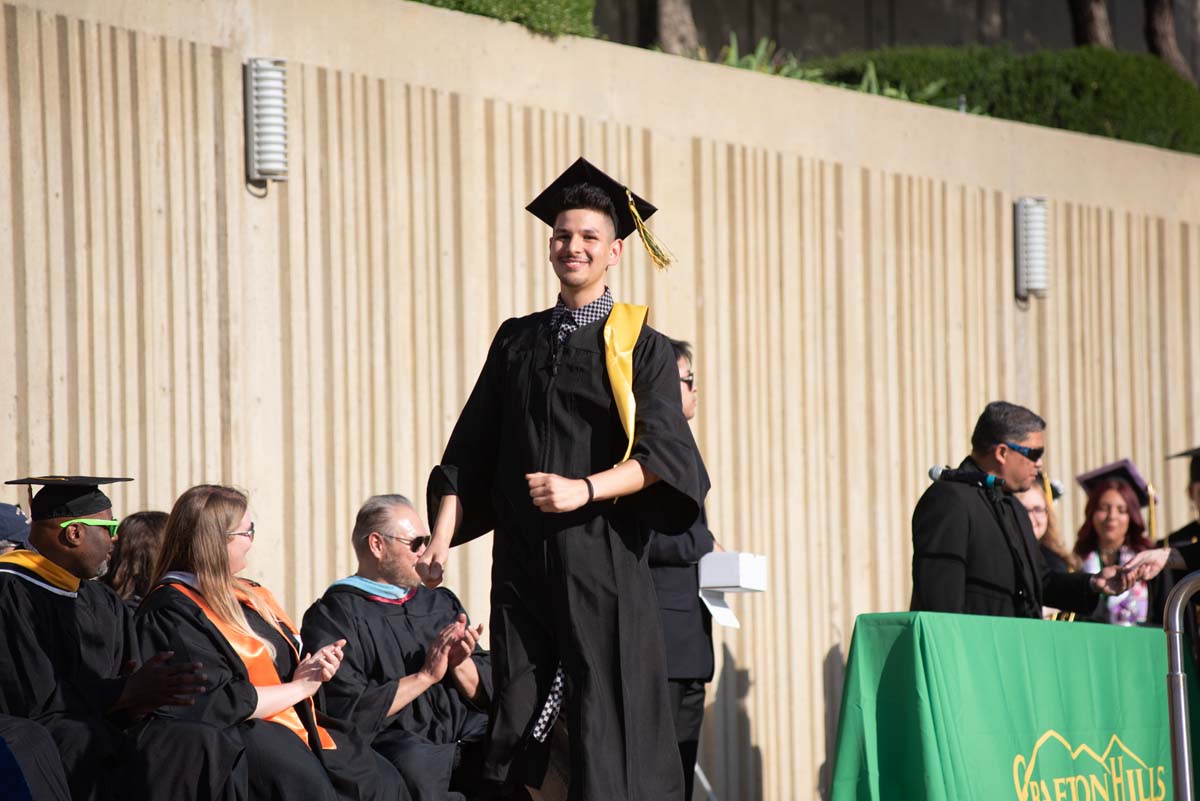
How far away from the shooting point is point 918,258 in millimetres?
9375

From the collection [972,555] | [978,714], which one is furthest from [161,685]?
[972,555]

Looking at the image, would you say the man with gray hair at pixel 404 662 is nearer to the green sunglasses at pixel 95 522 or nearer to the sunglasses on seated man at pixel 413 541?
the sunglasses on seated man at pixel 413 541

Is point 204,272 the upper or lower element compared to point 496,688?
upper

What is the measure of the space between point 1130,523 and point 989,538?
8.37 ft

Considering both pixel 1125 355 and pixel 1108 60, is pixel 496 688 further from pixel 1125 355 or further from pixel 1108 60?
pixel 1108 60

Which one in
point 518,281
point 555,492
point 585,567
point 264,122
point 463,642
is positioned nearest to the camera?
point 555,492

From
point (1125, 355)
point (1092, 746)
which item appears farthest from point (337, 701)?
point (1125, 355)

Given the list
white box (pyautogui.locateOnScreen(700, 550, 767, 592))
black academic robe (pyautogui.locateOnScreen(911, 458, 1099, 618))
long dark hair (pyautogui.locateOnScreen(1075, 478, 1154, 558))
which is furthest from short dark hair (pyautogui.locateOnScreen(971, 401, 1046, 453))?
long dark hair (pyautogui.locateOnScreen(1075, 478, 1154, 558))

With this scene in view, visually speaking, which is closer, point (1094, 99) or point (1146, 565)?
point (1146, 565)

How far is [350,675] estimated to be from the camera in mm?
5672

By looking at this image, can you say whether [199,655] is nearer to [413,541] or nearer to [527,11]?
[413,541]

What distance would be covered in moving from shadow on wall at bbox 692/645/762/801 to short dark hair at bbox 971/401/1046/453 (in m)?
2.39

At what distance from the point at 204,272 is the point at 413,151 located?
1113mm

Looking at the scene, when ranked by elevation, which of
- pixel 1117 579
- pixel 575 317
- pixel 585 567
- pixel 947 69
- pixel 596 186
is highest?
pixel 947 69
